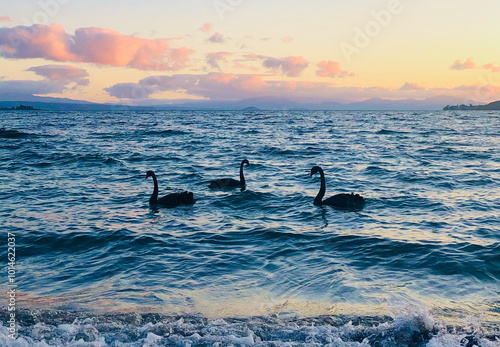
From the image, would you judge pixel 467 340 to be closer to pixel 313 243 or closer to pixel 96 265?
pixel 313 243

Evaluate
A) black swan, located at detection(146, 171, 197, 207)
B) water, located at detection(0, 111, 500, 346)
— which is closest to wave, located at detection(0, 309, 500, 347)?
water, located at detection(0, 111, 500, 346)

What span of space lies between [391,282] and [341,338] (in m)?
2.36

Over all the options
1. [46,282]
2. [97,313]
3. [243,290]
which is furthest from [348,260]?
[46,282]

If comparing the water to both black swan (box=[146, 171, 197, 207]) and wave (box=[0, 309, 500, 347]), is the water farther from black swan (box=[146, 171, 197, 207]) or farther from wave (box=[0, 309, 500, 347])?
black swan (box=[146, 171, 197, 207])

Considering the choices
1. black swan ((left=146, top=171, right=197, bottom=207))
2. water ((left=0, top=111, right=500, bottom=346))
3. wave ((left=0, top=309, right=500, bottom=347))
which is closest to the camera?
wave ((left=0, top=309, right=500, bottom=347))

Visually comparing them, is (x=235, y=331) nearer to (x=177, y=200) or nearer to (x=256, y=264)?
(x=256, y=264)

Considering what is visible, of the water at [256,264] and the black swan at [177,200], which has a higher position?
the black swan at [177,200]

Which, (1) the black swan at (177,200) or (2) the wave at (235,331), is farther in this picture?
(1) the black swan at (177,200)

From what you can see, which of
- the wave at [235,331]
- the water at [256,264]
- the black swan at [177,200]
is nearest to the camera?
the wave at [235,331]

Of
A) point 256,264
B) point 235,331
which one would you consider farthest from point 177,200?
point 235,331

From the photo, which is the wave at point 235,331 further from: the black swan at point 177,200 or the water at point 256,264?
the black swan at point 177,200

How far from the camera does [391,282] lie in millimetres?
7852

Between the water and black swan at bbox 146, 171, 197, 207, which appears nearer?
the water

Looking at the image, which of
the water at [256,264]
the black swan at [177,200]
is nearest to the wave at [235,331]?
the water at [256,264]
